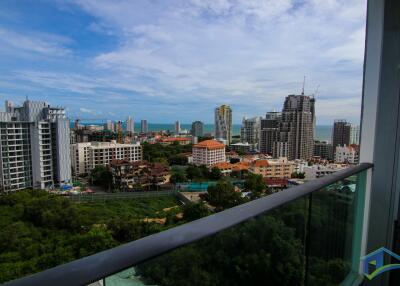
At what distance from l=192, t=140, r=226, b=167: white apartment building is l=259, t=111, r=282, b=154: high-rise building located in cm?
693

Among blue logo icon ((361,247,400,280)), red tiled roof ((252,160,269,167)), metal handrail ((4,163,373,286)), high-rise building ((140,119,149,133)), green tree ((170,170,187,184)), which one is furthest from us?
high-rise building ((140,119,149,133))

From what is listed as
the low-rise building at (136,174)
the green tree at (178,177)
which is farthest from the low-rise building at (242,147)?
the low-rise building at (136,174)

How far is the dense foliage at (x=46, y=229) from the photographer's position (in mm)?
8562

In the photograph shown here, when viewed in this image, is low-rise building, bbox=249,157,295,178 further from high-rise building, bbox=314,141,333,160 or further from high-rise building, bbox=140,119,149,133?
high-rise building, bbox=140,119,149,133

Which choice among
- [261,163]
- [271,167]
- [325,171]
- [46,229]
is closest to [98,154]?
[46,229]

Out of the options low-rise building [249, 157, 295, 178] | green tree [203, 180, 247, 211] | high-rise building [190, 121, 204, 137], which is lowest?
green tree [203, 180, 247, 211]

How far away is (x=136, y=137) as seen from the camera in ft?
85.7

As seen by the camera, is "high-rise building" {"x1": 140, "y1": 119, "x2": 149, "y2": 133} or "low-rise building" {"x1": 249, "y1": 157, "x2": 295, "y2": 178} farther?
"high-rise building" {"x1": 140, "y1": 119, "x2": 149, "y2": 133}

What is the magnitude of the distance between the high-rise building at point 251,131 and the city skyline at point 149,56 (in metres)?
0.51

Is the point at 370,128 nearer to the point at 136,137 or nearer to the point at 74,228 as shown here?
the point at 74,228

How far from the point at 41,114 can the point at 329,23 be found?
1584 centimetres

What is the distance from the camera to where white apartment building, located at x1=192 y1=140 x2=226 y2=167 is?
→ 2042 cm

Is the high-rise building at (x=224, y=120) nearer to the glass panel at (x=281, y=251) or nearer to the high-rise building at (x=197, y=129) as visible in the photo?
the high-rise building at (x=197, y=129)

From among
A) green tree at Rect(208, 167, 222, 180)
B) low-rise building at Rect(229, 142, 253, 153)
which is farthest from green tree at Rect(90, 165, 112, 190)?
low-rise building at Rect(229, 142, 253, 153)
